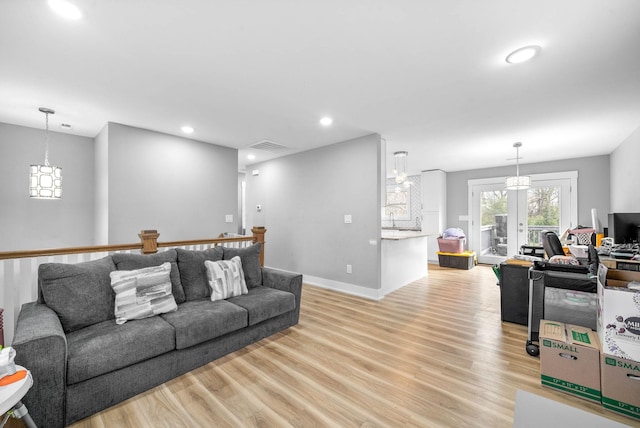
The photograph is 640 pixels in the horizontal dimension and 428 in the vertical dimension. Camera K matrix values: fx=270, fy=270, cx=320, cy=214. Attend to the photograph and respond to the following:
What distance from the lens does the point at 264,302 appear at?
9.07 ft

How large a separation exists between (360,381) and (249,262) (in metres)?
1.78

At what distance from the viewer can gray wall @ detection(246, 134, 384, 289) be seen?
4.33m

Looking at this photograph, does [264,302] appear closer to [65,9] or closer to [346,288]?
[346,288]

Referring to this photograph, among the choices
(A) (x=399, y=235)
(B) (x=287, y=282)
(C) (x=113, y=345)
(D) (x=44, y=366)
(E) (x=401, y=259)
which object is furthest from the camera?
(E) (x=401, y=259)

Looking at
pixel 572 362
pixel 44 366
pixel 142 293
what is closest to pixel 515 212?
pixel 572 362

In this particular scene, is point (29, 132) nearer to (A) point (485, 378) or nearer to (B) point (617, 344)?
(A) point (485, 378)

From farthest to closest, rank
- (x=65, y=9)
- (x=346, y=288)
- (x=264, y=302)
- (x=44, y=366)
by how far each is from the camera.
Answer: (x=346, y=288), (x=264, y=302), (x=65, y=9), (x=44, y=366)

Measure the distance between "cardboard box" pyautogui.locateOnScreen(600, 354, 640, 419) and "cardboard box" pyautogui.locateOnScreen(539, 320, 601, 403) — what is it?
0.05 m

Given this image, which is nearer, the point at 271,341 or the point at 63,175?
the point at 271,341

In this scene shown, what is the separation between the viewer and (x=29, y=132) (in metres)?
3.98

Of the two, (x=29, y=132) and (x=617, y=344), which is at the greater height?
(x=29, y=132)

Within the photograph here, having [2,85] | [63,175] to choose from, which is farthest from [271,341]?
[63,175]

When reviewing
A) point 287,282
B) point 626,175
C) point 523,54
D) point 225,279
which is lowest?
point 287,282

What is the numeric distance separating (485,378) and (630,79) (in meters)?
3.03
